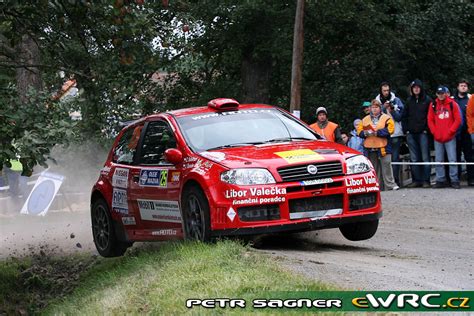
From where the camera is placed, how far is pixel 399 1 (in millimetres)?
28547

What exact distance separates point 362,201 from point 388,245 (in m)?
1.20

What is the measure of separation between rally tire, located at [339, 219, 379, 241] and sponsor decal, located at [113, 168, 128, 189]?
2891 mm

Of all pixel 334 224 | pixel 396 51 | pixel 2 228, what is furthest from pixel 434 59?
pixel 334 224

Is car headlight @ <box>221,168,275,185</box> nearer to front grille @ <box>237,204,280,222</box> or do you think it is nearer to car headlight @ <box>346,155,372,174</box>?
front grille @ <box>237,204,280,222</box>

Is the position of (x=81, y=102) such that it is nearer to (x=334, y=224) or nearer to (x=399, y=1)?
(x=334, y=224)

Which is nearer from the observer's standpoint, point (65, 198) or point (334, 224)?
point (334, 224)

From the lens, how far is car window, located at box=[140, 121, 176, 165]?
12.1m

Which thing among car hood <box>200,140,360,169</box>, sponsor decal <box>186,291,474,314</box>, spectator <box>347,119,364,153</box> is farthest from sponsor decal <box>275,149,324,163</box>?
spectator <box>347,119,364,153</box>

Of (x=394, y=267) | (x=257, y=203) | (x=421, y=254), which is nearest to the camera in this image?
(x=394, y=267)

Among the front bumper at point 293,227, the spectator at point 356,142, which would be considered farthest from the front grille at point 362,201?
the spectator at point 356,142

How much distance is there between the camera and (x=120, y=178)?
13.0m

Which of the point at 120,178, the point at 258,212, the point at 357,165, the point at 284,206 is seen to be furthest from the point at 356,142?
the point at 258,212

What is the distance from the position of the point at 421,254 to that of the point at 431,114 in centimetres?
827

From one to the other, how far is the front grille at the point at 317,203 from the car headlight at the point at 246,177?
0.40m
